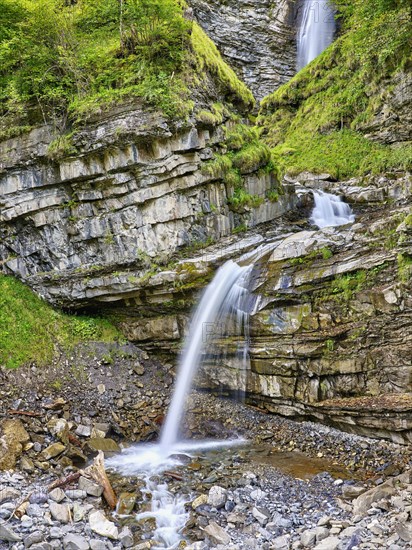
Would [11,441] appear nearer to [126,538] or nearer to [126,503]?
[126,503]

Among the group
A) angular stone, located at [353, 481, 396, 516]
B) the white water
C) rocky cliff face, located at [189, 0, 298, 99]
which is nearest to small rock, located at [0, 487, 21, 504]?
angular stone, located at [353, 481, 396, 516]

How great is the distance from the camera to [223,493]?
738 cm

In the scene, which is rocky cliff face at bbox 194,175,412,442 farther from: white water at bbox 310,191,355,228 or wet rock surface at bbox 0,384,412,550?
white water at bbox 310,191,355,228

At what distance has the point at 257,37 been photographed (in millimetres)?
28438

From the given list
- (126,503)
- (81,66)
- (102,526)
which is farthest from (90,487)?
(81,66)

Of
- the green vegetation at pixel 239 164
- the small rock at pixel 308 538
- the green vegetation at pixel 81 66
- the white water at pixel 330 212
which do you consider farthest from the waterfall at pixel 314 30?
the small rock at pixel 308 538

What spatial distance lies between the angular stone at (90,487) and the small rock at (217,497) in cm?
198

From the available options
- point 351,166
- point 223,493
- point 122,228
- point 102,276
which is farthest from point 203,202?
point 351,166

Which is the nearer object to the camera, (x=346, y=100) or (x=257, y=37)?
(x=346, y=100)

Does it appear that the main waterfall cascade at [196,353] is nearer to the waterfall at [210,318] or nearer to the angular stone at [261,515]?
the waterfall at [210,318]

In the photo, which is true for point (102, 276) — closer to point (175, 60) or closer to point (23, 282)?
point (23, 282)

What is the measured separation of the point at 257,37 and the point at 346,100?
1048 centimetres

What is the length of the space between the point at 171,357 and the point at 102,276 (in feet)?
10.9

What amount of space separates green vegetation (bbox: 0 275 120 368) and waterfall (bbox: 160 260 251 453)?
273 cm
